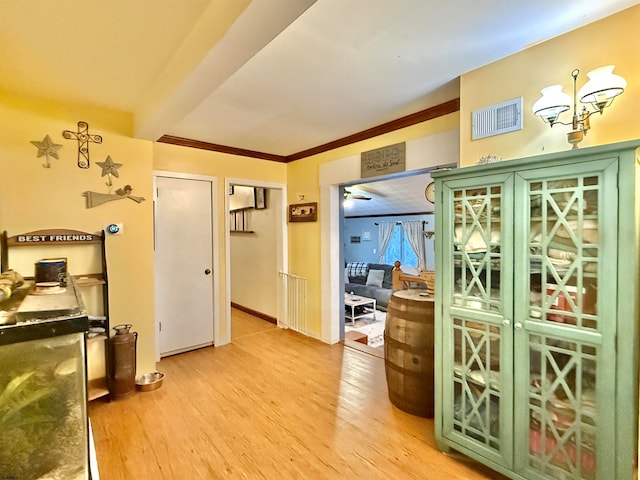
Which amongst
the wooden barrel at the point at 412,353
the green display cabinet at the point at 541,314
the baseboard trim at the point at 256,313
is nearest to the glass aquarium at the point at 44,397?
the green display cabinet at the point at 541,314

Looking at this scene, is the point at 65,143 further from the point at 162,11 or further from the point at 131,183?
the point at 162,11

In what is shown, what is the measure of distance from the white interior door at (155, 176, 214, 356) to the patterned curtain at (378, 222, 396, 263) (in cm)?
520

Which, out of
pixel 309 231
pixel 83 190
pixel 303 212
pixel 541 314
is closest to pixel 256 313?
pixel 309 231

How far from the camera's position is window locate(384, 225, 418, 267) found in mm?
7652

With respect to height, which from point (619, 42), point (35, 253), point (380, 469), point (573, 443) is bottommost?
point (380, 469)

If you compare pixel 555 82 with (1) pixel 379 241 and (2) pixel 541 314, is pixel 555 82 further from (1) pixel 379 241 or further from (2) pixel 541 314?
(1) pixel 379 241

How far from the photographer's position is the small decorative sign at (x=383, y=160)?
3.00 metres

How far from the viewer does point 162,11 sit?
1521 mm

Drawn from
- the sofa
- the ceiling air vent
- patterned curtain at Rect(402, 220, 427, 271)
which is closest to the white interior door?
the ceiling air vent

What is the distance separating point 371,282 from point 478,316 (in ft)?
18.1

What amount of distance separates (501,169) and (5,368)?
197 cm

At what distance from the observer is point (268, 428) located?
2.17 metres

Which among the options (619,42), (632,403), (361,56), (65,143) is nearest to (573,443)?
(632,403)

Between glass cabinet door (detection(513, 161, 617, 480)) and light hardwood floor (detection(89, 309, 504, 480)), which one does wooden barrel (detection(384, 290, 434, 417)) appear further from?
glass cabinet door (detection(513, 161, 617, 480))
